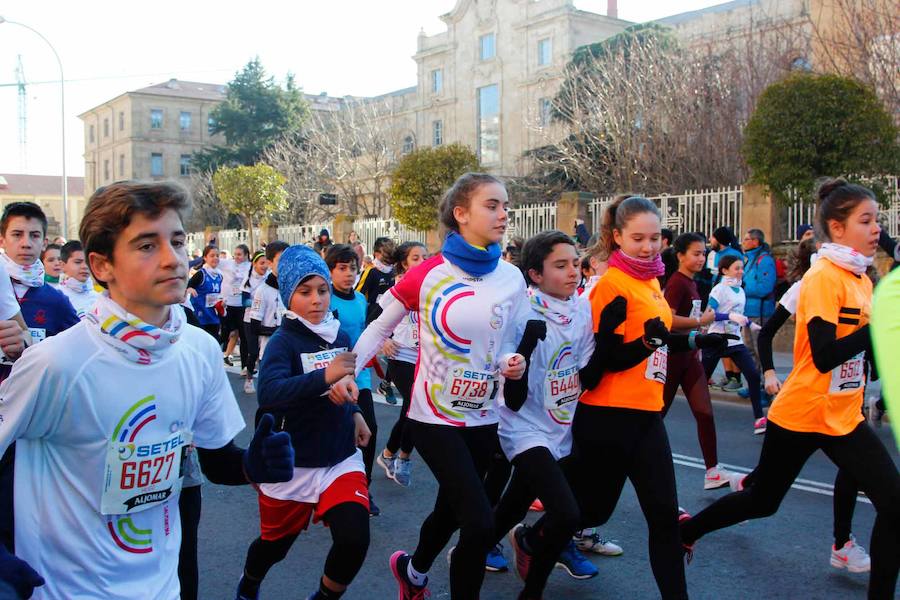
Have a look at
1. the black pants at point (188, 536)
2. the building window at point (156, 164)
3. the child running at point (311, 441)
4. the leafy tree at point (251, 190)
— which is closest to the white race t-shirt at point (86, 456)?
the black pants at point (188, 536)

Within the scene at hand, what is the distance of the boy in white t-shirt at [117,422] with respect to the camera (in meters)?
2.34

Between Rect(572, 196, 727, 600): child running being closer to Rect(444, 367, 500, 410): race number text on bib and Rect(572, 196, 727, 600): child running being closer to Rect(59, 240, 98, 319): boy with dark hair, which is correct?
Rect(444, 367, 500, 410): race number text on bib

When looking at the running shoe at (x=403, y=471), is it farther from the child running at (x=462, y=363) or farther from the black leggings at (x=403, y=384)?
the child running at (x=462, y=363)

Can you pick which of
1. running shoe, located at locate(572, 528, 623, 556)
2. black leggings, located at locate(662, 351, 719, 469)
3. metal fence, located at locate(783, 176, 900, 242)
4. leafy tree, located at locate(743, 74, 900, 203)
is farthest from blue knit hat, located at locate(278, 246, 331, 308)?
leafy tree, located at locate(743, 74, 900, 203)

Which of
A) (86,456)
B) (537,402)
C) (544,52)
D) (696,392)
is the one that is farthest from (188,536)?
(544,52)

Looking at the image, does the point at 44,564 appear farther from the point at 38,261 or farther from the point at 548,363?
the point at 38,261

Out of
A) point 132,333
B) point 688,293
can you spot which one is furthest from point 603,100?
point 132,333

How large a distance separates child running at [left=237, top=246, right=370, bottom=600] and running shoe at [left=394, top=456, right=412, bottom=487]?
273 cm

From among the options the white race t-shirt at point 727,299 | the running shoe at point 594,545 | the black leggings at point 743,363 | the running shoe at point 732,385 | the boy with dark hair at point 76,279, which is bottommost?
the running shoe at point 594,545

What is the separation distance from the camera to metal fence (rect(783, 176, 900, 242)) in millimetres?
14723

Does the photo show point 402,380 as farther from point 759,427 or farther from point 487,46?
point 487,46

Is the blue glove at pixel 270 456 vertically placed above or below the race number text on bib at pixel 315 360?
below

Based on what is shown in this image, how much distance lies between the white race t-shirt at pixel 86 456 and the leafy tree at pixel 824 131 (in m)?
14.0

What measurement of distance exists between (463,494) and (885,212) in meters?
13.7
